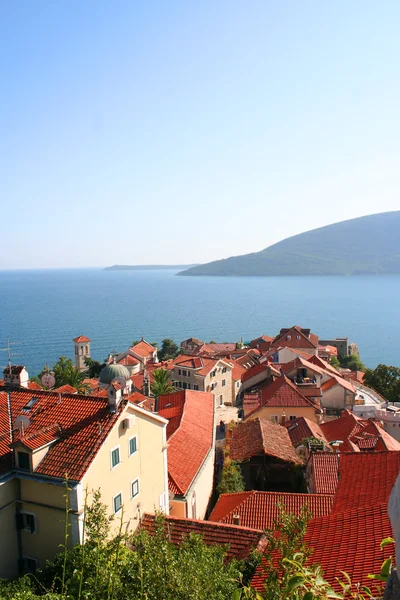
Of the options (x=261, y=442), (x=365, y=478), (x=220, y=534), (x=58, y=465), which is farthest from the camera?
(x=261, y=442)

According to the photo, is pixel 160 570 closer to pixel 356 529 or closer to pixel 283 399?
pixel 356 529

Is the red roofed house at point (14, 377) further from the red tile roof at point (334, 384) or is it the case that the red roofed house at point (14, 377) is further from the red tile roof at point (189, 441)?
the red tile roof at point (334, 384)

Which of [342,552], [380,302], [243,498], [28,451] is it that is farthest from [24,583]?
[380,302]

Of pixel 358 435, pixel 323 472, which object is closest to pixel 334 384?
pixel 358 435

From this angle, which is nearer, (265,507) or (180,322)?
(265,507)

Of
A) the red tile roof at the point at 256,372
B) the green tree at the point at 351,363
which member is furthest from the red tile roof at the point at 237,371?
the green tree at the point at 351,363
